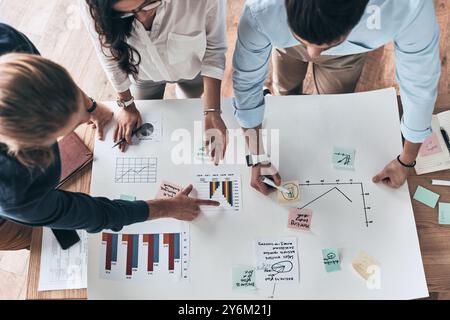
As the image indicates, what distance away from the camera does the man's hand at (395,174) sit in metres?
1.17

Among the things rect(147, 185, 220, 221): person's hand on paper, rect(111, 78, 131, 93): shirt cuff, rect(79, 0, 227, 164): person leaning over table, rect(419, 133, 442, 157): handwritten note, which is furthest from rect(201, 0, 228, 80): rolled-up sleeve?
rect(419, 133, 442, 157): handwritten note

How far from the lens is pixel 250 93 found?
1.09m

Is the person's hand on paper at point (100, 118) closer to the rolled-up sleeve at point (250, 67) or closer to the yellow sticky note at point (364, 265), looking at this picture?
the rolled-up sleeve at point (250, 67)

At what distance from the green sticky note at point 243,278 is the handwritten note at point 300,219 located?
157mm

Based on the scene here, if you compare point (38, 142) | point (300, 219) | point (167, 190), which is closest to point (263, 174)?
point (300, 219)

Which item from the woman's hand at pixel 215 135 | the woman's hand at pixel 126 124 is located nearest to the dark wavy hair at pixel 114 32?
the woman's hand at pixel 126 124

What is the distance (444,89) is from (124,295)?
1.53 m

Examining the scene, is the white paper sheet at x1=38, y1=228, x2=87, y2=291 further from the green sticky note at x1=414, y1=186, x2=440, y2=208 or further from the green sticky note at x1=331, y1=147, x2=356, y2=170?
the green sticky note at x1=414, y1=186, x2=440, y2=208

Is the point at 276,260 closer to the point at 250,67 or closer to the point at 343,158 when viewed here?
the point at 343,158

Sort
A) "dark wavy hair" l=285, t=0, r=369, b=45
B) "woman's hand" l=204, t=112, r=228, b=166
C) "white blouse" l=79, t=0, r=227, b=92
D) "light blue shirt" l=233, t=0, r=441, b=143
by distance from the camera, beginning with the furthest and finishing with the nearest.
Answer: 1. "woman's hand" l=204, t=112, r=228, b=166
2. "white blouse" l=79, t=0, r=227, b=92
3. "light blue shirt" l=233, t=0, r=441, b=143
4. "dark wavy hair" l=285, t=0, r=369, b=45

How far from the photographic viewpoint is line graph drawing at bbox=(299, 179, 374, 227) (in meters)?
1.18

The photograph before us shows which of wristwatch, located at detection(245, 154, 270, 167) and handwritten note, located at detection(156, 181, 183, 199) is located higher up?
wristwatch, located at detection(245, 154, 270, 167)

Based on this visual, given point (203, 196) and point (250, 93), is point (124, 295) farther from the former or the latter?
point (250, 93)

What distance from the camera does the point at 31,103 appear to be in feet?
2.56
